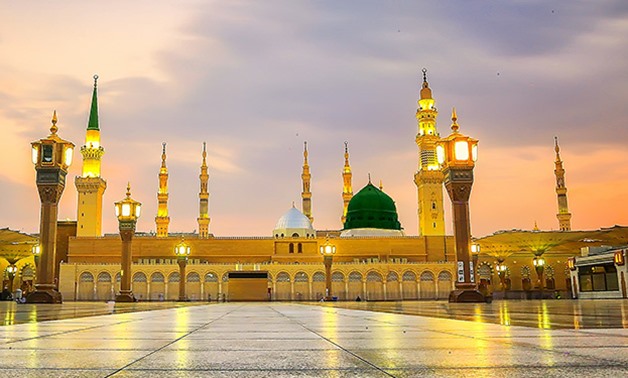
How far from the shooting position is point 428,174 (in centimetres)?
6378

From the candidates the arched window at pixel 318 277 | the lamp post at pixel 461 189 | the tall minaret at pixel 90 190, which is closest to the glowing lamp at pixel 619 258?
the lamp post at pixel 461 189

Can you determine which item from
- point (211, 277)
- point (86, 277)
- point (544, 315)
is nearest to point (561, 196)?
point (211, 277)

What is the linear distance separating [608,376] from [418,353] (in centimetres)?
115

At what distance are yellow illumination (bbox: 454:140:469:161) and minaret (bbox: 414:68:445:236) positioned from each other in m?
42.0

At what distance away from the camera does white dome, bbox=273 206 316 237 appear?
68312 mm

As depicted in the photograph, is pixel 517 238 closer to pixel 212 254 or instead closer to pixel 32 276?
pixel 212 254

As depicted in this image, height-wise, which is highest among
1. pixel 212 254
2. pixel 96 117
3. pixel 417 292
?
pixel 96 117

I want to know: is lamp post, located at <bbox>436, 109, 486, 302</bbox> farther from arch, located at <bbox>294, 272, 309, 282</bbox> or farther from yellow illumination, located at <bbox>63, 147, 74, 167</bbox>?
arch, located at <bbox>294, 272, 309, 282</bbox>

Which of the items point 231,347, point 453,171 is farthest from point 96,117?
point 231,347

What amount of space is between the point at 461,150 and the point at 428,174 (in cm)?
4414

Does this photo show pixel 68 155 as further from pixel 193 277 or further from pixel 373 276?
pixel 373 276

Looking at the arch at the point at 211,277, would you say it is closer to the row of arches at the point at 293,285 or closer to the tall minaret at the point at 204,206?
the row of arches at the point at 293,285

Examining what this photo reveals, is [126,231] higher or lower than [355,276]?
higher

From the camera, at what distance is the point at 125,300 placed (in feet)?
88.7
